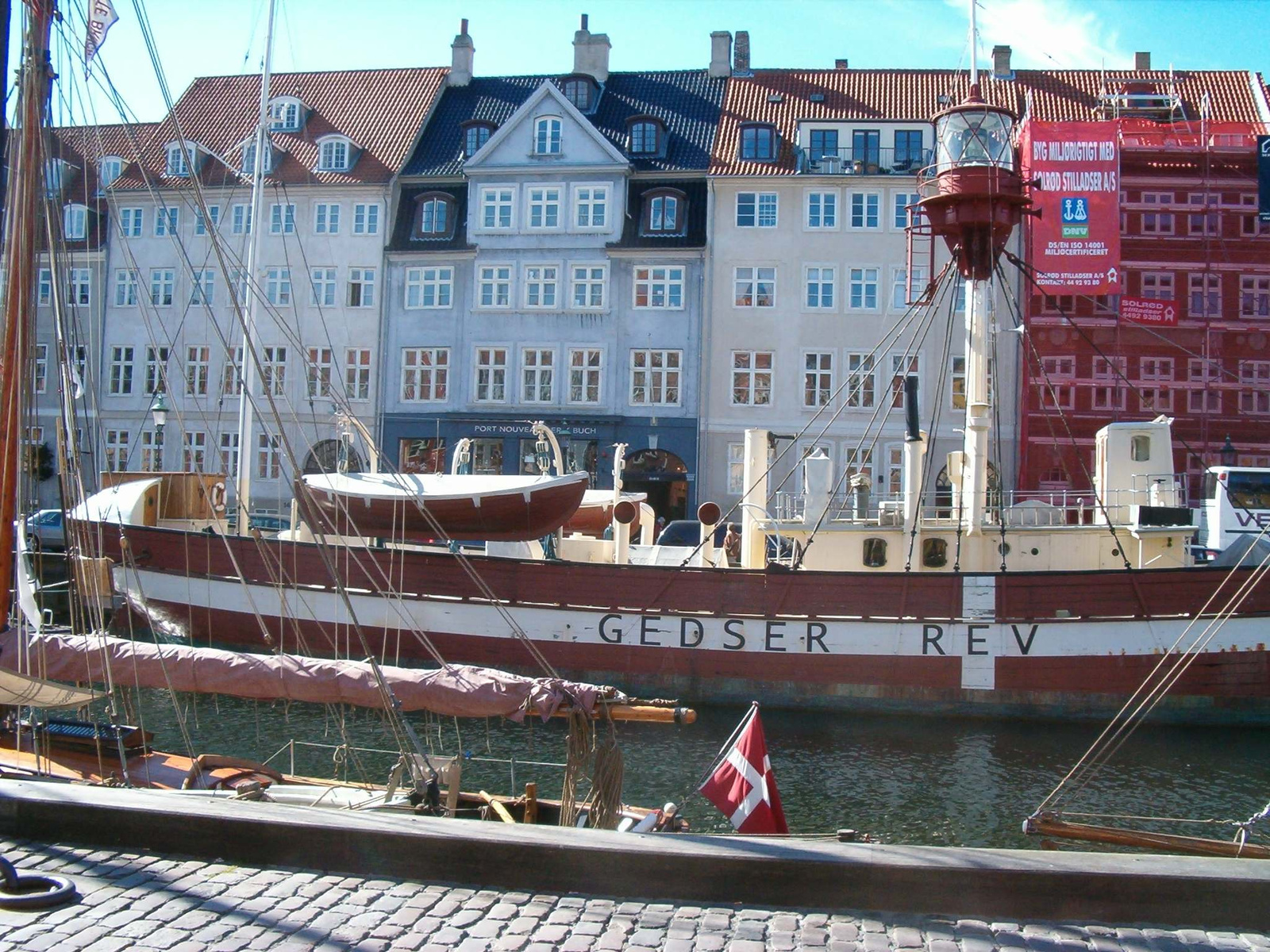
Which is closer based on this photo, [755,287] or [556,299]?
[755,287]

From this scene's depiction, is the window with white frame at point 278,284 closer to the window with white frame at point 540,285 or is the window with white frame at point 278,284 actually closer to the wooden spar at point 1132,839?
the window with white frame at point 540,285

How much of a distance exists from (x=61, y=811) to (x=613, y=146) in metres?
33.9

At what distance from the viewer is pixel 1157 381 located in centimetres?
3659

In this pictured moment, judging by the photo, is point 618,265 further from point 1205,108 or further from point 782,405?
point 1205,108

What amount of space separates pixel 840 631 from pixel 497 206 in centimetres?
2374

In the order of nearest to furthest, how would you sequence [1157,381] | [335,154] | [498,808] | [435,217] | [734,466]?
[498,808], [1157,381], [734,466], [435,217], [335,154]

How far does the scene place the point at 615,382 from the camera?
37.6 meters

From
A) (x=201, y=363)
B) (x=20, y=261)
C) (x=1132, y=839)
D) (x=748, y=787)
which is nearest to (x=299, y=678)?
(x=748, y=787)

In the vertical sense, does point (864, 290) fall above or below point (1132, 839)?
above

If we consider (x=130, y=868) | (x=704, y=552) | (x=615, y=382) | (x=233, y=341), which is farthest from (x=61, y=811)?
(x=233, y=341)

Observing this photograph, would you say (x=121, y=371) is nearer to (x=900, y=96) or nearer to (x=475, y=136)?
(x=475, y=136)

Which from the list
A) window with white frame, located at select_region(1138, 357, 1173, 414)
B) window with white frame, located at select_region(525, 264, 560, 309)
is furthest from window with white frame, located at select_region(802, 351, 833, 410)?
window with white frame, located at select_region(1138, 357, 1173, 414)

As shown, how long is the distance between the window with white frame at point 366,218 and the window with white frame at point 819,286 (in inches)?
592

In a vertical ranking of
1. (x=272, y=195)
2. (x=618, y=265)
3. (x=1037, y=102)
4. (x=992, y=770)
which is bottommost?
(x=992, y=770)
